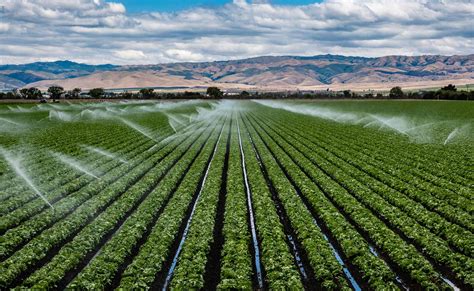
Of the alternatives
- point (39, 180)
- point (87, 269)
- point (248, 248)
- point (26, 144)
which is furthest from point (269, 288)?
point (26, 144)

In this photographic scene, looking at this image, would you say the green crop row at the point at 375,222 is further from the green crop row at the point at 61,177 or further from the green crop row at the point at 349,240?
the green crop row at the point at 61,177

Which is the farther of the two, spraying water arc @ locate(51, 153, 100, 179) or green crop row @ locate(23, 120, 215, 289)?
spraying water arc @ locate(51, 153, 100, 179)

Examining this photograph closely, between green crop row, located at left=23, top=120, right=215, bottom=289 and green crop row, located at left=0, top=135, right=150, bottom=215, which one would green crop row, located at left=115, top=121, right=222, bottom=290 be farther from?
green crop row, located at left=0, top=135, right=150, bottom=215

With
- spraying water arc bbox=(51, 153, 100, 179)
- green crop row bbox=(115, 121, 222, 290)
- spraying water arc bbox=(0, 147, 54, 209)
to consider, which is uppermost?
spraying water arc bbox=(51, 153, 100, 179)

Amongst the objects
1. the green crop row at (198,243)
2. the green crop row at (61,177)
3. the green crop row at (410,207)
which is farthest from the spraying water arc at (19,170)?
the green crop row at (410,207)

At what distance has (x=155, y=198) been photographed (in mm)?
18156

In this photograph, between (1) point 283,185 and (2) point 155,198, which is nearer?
(2) point 155,198

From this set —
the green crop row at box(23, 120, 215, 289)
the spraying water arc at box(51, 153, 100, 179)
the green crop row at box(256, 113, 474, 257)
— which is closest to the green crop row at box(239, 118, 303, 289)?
the green crop row at box(23, 120, 215, 289)

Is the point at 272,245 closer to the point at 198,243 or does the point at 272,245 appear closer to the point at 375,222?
the point at 198,243

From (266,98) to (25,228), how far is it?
557 feet

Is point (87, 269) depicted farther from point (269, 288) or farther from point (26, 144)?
point (26, 144)

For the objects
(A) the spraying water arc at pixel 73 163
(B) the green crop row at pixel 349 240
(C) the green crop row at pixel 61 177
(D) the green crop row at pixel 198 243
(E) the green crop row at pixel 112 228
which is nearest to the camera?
(D) the green crop row at pixel 198 243

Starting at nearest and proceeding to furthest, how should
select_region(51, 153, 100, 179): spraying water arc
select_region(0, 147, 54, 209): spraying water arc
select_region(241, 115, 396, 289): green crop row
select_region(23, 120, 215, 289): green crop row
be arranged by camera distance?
1. select_region(241, 115, 396, 289): green crop row
2. select_region(23, 120, 215, 289): green crop row
3. select_region(0, 147, 54, 209): spraying water arc
4. select_region(51, 153, 100, 179): spraying water arc

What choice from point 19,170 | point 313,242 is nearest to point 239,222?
point 313,242
